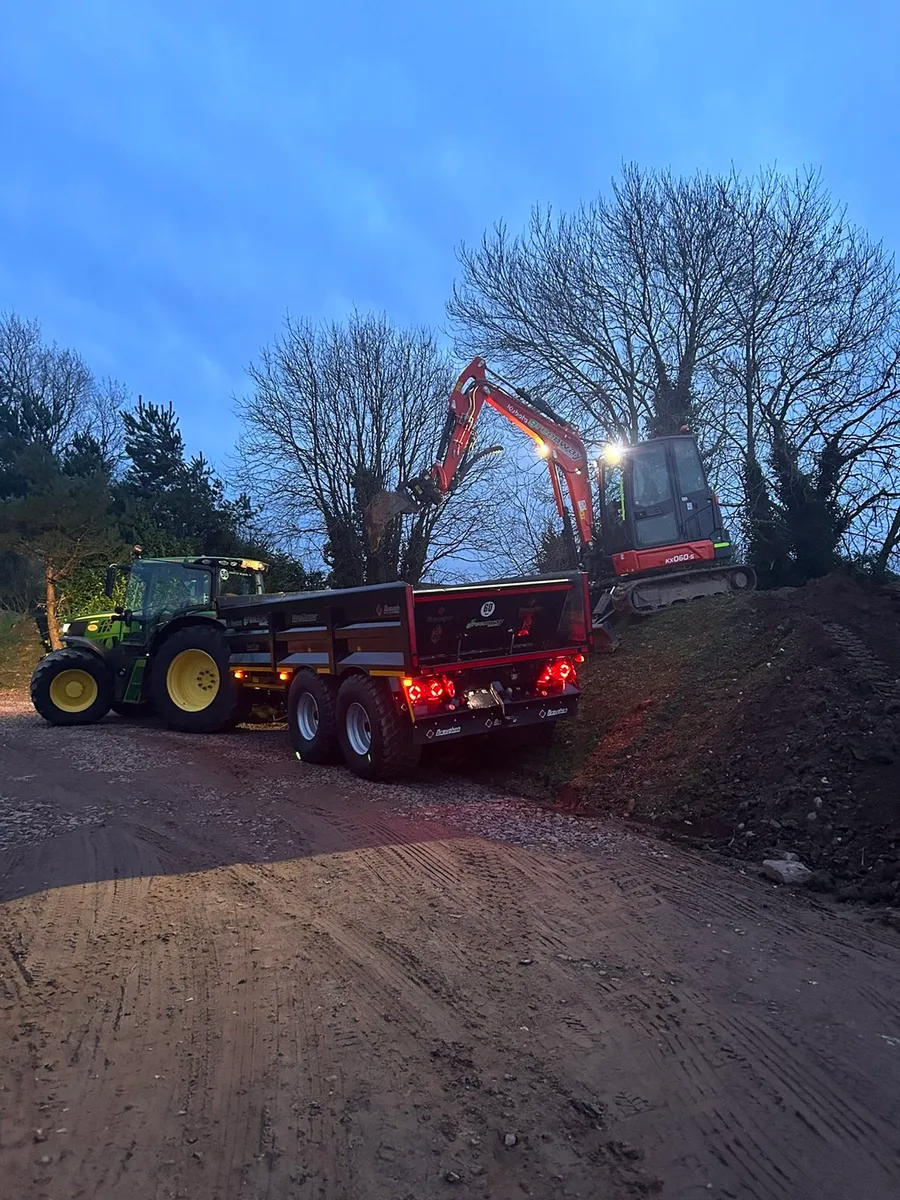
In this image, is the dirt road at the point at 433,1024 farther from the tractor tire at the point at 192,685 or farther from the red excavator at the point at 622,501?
the red excavator at the point at 622,501

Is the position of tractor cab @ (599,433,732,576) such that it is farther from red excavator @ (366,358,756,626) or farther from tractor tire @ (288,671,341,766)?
tractor tire @ (288,671,341,766)

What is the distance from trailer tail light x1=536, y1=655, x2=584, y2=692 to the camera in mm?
9320

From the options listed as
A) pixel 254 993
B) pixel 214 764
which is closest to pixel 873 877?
pixel 254 993

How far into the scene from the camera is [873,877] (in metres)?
5.31

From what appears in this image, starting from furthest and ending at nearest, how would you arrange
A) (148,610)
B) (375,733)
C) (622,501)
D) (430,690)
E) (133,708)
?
(133,708), (622,501), (148,610), (375,733), (430,690)

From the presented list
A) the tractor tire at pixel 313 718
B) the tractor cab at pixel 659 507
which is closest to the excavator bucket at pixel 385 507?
the tractor cab at pixel 659 507

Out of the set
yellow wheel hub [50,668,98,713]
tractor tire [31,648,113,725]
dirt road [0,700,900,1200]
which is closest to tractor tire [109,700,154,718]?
tractor tire [31,648,113,725]

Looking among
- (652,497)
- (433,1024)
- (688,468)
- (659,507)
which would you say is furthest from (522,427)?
(433,1024)

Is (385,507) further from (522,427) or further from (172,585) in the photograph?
(172,585)

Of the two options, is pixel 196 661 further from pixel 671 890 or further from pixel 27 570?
pixel 27 570

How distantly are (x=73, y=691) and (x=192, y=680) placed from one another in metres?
2.48

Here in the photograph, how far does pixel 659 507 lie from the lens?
1459 centimetres

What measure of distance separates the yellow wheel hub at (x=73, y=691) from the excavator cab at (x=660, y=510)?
8.57 metres

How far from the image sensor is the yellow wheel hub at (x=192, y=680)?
1281cm
